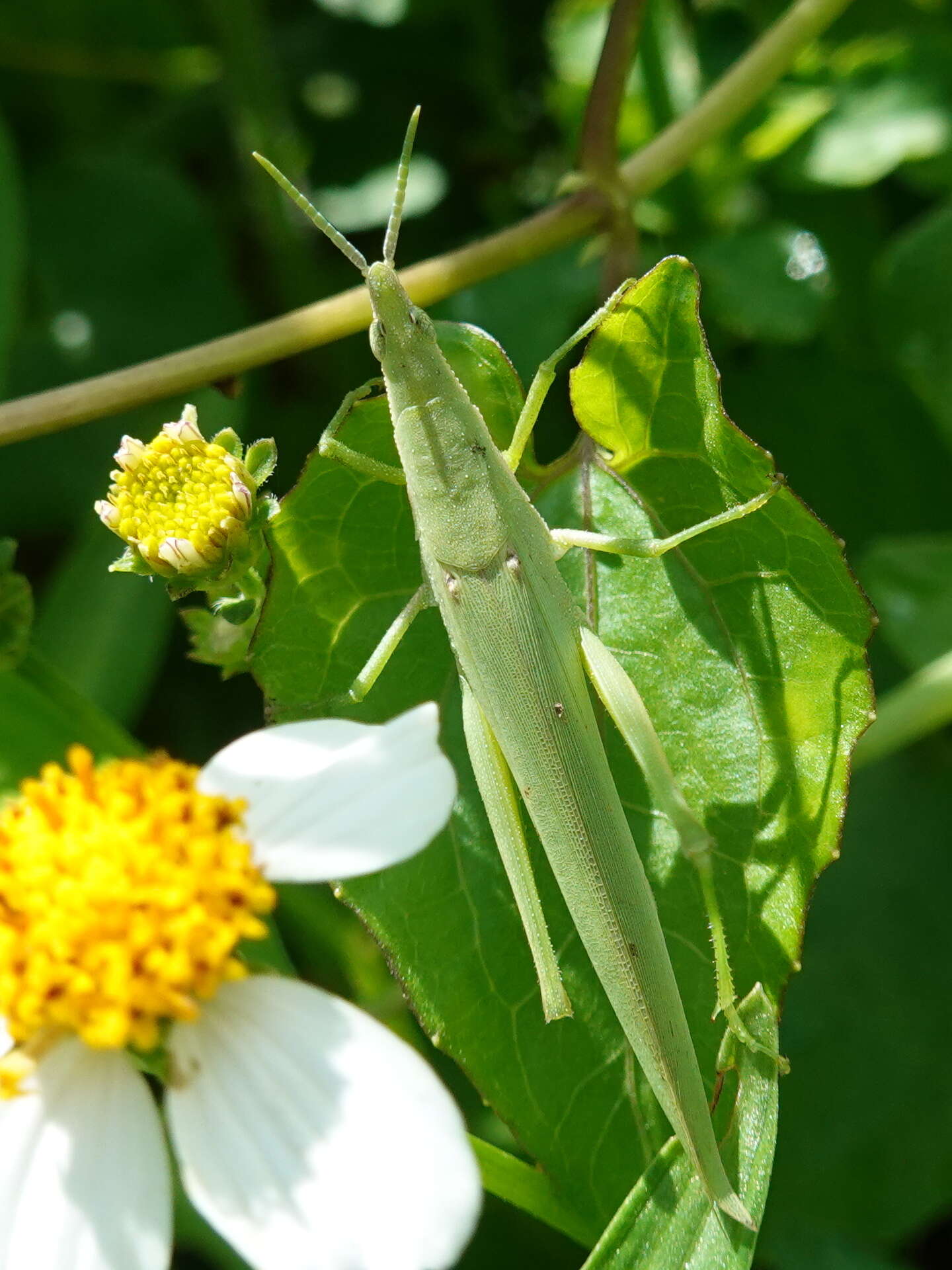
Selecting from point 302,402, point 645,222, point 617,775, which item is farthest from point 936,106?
point 617,775

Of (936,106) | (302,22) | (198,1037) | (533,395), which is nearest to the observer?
(198,1037)

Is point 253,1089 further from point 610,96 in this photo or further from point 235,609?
point 610,96

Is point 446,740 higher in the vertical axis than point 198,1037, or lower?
higher

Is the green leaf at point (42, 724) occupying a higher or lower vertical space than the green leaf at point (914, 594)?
higher

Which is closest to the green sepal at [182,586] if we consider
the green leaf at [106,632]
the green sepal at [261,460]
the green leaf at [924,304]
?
the green sepal at [261,460]

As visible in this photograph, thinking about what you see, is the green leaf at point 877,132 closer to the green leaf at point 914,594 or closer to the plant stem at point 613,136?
the plant stem at point 613,136

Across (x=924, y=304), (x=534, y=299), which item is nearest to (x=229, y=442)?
(x=534, y=299)

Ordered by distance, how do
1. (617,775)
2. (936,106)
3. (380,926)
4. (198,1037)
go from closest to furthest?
1. (198,1037)
2. (380,926)
3. (617,775)
4. (936,106)

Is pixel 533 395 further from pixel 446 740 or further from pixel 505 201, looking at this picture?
pixel 505 201
